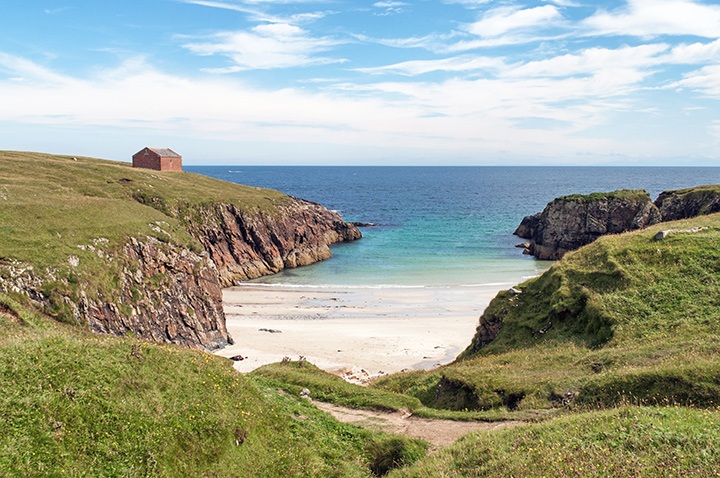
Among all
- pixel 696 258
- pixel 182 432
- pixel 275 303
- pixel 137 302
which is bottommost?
pixel 275 303

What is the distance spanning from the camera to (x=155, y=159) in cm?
10744

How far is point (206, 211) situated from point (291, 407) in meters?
67.2

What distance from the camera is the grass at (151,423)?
44.8 ft

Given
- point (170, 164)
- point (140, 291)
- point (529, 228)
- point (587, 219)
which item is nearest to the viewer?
point (140, 291)

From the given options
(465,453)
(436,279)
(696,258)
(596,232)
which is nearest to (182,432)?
(465,453)

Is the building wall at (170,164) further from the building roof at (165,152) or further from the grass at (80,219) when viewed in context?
the grass at (80,219)

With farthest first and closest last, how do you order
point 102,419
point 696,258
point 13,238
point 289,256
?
point 289,256
point 13,238
point 696,258
point 102,419

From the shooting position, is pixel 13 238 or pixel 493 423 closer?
pixel 493 423

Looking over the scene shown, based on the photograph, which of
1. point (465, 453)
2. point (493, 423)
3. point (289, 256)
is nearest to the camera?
point (465, 453)

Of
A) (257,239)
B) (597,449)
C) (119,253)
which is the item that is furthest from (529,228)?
(597,449)

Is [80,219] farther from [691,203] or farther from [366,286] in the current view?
[691,203]

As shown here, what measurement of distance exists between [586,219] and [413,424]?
9072cm

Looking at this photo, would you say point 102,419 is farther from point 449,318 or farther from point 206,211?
point 206,211

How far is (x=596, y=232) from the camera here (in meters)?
101
